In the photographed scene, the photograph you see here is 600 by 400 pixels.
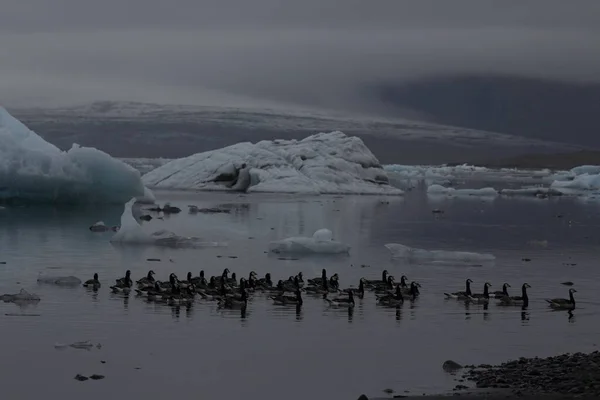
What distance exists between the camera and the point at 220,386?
14117 millimetres

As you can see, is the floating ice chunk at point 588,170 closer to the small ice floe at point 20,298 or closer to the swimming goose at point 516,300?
the swimming goose at point 516,300

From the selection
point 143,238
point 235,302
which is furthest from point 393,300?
point 143,238

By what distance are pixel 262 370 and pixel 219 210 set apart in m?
34.5

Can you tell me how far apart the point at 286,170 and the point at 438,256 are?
1506 inches

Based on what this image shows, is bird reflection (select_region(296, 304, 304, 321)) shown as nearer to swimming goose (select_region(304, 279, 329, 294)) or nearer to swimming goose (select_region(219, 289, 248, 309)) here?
swimming goose (select_region(219, 289, 248, 309))

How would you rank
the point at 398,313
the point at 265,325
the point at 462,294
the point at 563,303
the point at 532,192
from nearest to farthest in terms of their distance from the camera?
1. the point at 265,325
2. the point at 398,313
3. the point at 563,303
4. the point at 462,294
5. the point at 532,192

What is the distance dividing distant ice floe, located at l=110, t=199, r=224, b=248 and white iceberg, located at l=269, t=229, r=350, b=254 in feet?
9.11

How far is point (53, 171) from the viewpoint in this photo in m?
43.2

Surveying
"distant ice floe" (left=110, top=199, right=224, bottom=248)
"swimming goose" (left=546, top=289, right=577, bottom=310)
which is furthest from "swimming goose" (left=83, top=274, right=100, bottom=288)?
"swimming goose" (left=546, top=289, right=577, bottom=310)

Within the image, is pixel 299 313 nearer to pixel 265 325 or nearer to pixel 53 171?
pixel 265 325

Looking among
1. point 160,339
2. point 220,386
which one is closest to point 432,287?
point 160,339

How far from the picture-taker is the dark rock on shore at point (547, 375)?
43.4ft

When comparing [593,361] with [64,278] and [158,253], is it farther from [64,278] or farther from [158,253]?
[158,253]

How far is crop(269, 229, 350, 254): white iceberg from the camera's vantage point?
31156mm
